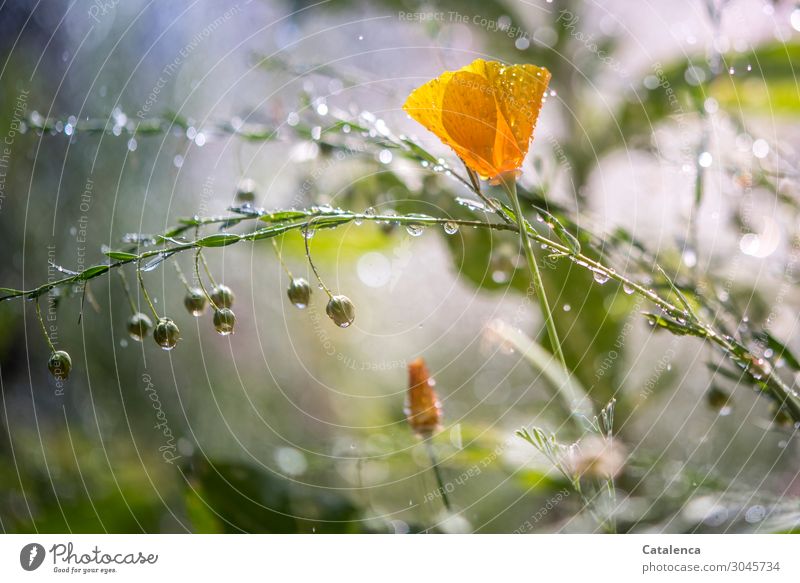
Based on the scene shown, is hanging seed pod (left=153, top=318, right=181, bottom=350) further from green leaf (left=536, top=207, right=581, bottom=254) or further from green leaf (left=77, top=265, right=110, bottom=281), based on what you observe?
green leaf (left=536, top=207, right=581, bottom=254)

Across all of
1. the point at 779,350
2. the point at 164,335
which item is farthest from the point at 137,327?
the point at 779,350

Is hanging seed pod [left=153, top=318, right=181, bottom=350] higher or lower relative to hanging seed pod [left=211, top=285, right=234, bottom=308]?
lower

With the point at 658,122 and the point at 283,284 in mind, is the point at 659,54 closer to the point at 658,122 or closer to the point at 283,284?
the point at 658,122

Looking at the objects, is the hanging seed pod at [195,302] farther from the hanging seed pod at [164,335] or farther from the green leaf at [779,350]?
the green leaf at [779,350]

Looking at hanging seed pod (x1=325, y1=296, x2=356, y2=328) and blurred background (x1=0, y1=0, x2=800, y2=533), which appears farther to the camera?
blurred background (x1=0, y1=0, x2=800, y2=533)

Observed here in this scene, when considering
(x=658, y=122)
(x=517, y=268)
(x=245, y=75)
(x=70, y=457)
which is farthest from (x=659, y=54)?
(x=70, y=457)

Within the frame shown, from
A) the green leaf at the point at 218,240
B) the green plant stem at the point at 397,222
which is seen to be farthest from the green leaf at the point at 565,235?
the green leaf at the point at 218,240

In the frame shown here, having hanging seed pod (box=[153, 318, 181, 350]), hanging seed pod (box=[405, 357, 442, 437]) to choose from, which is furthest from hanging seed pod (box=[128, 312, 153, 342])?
hanging seed pod (box=[405, 357, 442, 437])
